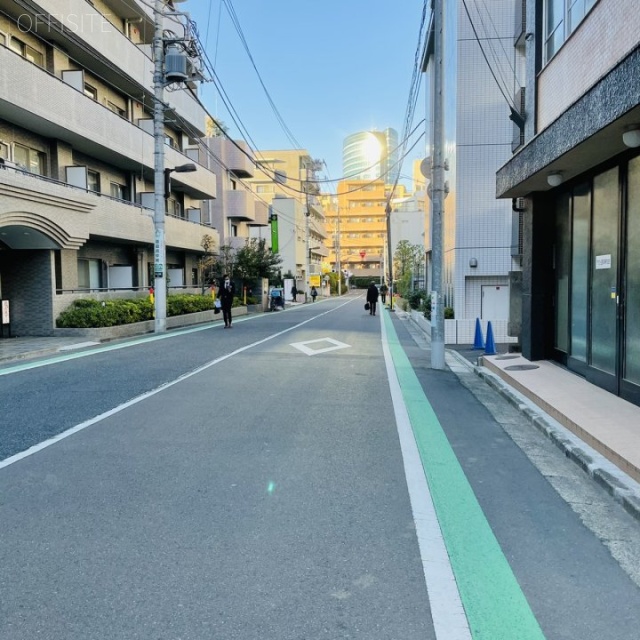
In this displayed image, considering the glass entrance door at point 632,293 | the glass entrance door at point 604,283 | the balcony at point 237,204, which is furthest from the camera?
the balcony at point 237,204

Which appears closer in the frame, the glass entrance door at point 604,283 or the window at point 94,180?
the glass entrance door at point 604,283

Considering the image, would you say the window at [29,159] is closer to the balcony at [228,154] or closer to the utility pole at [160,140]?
the utility pole at [160,140]

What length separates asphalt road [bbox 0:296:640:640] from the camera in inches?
115

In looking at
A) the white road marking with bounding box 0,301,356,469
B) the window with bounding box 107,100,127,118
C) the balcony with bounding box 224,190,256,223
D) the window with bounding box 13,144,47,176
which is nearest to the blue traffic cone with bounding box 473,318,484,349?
the white road marking with bounding box 0,301,356,469

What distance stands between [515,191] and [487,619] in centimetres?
934

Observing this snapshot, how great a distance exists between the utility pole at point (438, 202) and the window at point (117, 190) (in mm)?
15713

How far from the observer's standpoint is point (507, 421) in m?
7.43

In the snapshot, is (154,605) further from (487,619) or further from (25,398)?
(25,398)

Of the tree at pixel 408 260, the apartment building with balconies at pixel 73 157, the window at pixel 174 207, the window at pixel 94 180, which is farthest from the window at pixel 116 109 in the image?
the tree at pixel 408 260

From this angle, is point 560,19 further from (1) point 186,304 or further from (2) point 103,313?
(1) point 186,304

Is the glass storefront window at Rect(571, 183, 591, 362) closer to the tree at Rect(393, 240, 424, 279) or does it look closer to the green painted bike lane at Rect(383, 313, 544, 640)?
the green painted bike lane at Rect(383, 313, 544, 640)

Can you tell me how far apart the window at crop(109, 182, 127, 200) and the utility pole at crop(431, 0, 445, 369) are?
51.6 feet

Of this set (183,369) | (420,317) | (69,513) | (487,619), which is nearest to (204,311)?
(420,317)

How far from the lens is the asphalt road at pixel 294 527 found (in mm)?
2932
